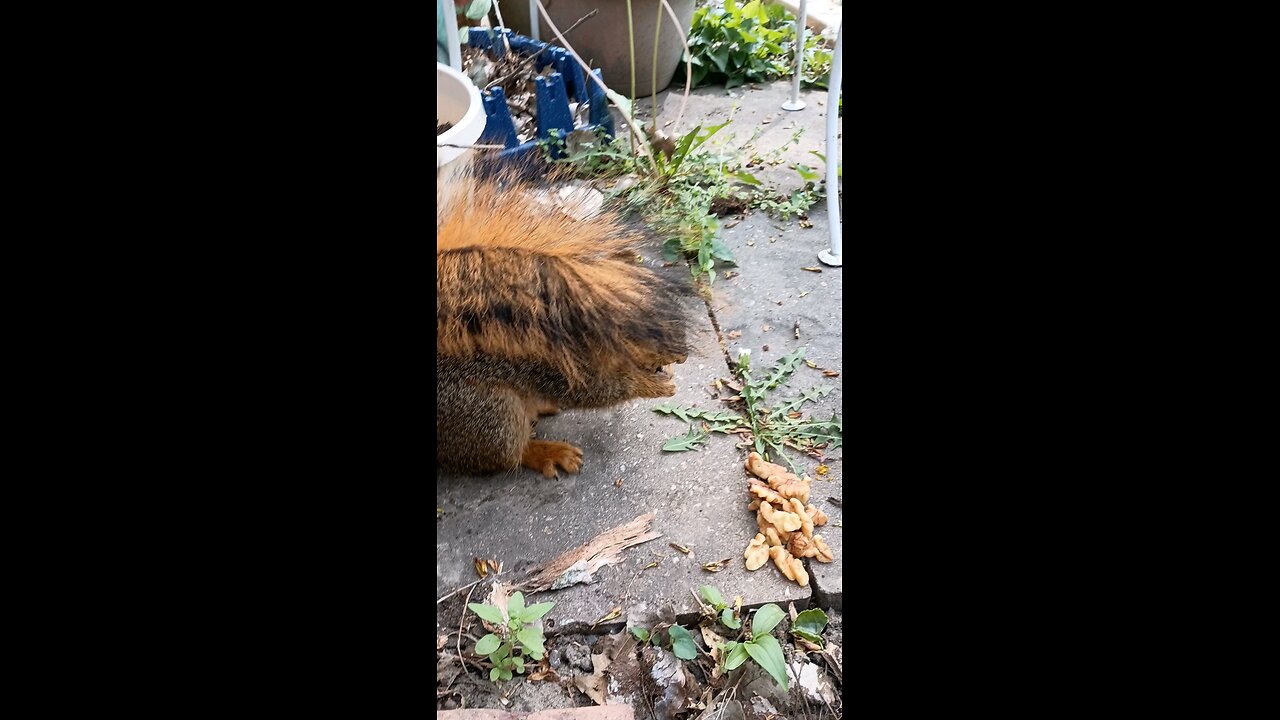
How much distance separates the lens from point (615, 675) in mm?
1759

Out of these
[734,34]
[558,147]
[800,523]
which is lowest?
[800,523]

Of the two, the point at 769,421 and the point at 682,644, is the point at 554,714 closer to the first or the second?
the point at 682,644

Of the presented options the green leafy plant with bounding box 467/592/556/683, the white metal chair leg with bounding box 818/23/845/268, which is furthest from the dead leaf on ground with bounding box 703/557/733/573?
the white metal chair leg with bounding box 818/23/845/268

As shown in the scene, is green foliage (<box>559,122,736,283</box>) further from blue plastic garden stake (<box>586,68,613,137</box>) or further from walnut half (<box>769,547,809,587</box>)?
walnut half (<box>769,547,809,587</box>)

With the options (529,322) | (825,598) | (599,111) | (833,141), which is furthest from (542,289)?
(599,111)

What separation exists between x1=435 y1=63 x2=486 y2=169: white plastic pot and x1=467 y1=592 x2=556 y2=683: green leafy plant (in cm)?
137

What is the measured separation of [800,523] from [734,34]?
4213 mm

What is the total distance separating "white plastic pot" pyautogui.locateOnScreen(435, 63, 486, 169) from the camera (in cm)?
255

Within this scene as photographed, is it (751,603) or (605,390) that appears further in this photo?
(605,390)

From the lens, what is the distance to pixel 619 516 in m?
2.18

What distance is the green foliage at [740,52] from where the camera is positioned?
5.29m
